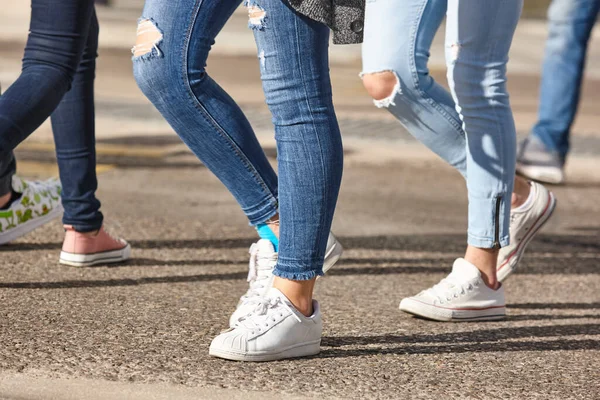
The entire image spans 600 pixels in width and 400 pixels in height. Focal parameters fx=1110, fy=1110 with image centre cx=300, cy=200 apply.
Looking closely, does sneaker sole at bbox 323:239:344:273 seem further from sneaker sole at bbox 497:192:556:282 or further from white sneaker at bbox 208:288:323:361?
sneaker sole at bbox 497:192:556:282

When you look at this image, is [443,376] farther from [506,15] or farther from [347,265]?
[347,265]

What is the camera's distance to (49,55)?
3268mm

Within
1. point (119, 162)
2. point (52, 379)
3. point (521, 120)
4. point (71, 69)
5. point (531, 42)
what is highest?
point (71, 69)

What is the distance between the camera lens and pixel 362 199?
5.48 meters

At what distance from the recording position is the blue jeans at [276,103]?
2.60 meters

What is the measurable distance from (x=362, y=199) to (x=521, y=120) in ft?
13.1

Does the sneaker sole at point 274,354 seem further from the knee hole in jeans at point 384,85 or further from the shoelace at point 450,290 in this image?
the knee hole in jeans at point 384,85

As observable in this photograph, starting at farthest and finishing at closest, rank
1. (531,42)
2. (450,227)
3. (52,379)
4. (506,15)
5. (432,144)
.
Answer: (531,42) → (450,227) → (432,144) → (506,15) → (52,379)

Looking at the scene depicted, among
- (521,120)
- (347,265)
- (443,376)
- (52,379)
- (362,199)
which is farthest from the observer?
(521,120)

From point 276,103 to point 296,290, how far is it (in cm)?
46

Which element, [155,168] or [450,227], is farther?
[155,168]

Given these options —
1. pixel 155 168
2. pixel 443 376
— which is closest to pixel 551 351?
pixel 443 376

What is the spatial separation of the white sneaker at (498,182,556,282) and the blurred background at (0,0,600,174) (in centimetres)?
294

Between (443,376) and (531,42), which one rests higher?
(443,376)
